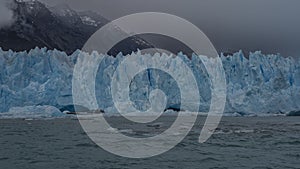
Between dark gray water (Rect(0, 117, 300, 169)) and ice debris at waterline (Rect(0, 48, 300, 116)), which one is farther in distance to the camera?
ice debris at waterline (Rect(0, 48, 300, 116))

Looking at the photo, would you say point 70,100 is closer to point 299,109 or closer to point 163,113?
point 163,113

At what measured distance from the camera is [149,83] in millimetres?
45250

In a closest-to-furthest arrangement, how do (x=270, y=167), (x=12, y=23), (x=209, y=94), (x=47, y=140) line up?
(x=270, y=167), (x=47, y=140), (x=209, y=94), (x=12, y=23)

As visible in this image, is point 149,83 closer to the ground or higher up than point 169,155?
higher up

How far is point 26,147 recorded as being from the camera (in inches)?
648

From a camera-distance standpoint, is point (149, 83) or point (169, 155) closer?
point (169, 155)

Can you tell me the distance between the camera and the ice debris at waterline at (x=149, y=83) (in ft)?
132

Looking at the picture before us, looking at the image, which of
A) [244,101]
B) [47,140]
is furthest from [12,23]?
[47,140]

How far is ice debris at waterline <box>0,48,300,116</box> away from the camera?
40.2 metres

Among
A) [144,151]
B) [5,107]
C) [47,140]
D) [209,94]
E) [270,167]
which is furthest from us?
[209,94]

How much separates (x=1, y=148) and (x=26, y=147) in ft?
3.27

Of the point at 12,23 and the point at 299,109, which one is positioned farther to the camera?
the point at 12,23

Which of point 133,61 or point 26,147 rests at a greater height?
point 133,61

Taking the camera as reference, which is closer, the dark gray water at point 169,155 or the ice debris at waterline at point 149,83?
the dark gray water at point 169,155
